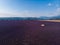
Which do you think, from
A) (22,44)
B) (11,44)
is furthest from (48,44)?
(11,44)

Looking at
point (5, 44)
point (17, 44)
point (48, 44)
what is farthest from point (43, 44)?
point (5, 44)

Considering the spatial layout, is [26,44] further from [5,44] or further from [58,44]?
[58,44]

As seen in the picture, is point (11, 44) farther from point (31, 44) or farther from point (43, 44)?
point (43, 44)

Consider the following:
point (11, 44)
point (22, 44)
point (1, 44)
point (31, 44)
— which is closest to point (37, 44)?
point (31, 44)

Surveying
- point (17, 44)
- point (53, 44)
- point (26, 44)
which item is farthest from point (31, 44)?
point (53, 44)

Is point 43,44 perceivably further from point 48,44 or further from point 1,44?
point 1,44

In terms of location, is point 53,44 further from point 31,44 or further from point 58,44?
point 31,44
